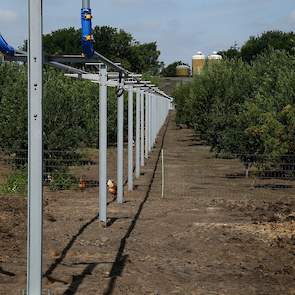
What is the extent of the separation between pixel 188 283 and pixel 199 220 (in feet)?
13.2

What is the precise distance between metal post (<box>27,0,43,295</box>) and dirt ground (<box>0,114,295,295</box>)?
2.06 meters

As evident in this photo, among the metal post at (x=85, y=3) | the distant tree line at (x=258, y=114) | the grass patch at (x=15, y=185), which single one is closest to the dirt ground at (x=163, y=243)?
the grass patch at (x=15, y=185)

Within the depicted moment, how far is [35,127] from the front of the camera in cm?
425

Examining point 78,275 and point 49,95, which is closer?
point 78,275

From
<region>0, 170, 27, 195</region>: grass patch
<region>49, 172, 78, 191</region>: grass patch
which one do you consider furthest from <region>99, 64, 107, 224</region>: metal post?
<region>49, 172, 78, 191</region>: grass patch

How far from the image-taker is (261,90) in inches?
719

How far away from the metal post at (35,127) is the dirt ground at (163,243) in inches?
80.9

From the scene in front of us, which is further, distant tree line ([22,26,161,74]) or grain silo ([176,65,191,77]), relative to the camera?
grain silo ([176,65,191,77])

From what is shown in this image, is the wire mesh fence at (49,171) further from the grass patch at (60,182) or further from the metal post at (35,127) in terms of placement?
the metal post at (35,127)

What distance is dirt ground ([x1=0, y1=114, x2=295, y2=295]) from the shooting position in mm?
6754

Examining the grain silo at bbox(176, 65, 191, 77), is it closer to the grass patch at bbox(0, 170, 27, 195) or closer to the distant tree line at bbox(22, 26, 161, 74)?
the distant tree line at bbox(22, 26, 161, 74)

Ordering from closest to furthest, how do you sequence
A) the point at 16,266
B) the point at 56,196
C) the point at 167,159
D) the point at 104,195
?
the point at 16,266 < the point at 104,195 < the point at 56,196 < the point at 167,159

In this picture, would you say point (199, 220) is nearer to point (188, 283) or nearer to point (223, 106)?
point (188, 283)

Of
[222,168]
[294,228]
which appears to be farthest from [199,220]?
[222,168]
